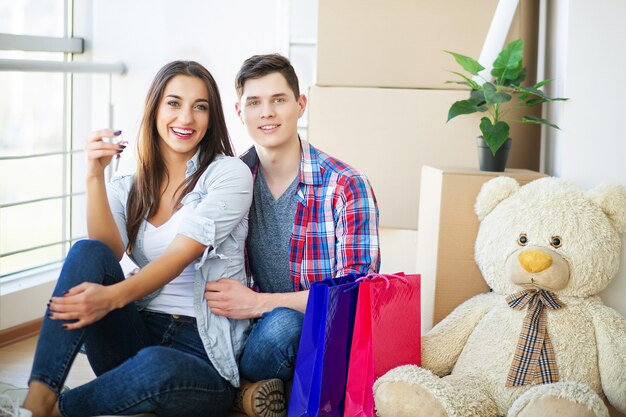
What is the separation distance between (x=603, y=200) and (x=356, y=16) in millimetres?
886

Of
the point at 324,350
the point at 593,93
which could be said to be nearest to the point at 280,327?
the point at 324,350

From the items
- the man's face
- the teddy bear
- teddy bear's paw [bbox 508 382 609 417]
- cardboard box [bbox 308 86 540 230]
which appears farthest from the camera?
cardboard box [bbox 308 86 540 230]

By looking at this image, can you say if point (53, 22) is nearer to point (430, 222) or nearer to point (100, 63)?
point (100, 63)

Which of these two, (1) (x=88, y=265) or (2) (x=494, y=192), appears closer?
(1) (x=88, y=265)

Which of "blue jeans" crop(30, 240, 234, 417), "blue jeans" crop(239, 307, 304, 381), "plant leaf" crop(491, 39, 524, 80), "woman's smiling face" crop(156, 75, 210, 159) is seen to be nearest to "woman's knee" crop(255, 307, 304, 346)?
"blue jeans" crop(239, 307, 304, 381)

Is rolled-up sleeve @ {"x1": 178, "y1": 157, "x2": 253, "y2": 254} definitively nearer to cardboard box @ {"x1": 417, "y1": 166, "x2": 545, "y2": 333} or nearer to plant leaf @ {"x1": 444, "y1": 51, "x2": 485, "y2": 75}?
cardboard box @ {"x1": 417, "y1": 166, "x2": 545, "y2": 333}

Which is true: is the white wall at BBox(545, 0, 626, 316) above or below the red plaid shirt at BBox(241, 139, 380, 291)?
above

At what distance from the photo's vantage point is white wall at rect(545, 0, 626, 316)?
6.41 ft

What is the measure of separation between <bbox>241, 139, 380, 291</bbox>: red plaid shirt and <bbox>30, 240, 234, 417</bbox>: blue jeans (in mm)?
309

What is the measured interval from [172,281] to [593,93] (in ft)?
3.51

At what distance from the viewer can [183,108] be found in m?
1.77

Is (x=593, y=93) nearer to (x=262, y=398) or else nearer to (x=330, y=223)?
(x=330, y=223)

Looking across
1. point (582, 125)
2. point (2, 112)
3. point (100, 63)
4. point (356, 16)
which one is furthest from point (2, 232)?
point (582, 125)

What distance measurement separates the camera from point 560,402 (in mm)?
1507
